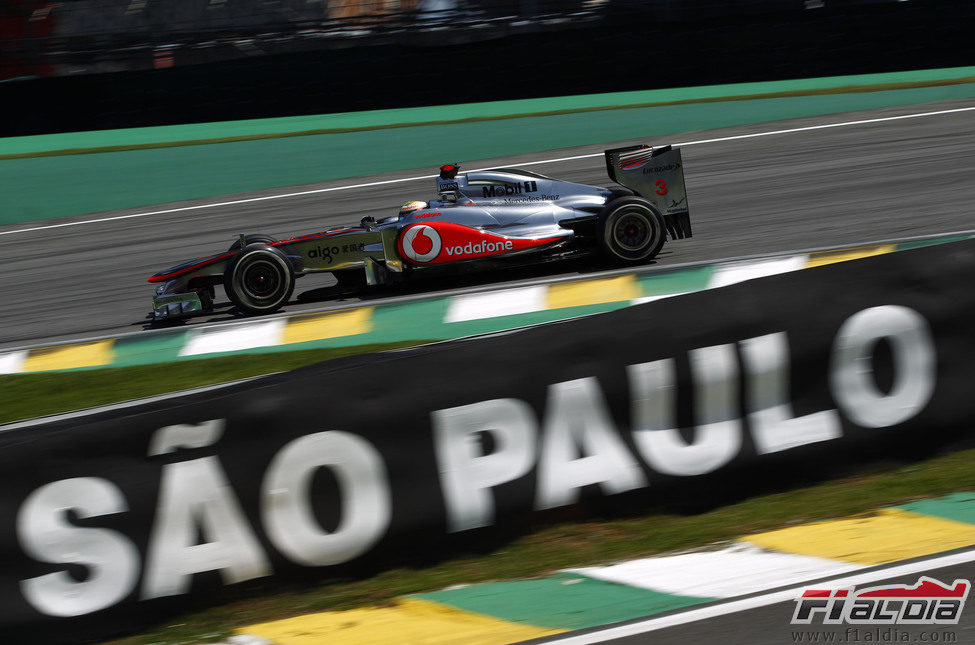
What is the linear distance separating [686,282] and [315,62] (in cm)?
792

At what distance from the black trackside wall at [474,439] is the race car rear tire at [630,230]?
3.94 metres

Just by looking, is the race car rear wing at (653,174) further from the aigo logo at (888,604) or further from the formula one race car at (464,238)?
the aigo logo at (888,604)

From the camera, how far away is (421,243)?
8.75m

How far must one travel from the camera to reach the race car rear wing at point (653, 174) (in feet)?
30.1

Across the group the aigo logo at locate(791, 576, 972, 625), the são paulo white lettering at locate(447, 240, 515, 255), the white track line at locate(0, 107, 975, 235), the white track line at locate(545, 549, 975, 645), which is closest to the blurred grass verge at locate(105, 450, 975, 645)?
the white track line at locate(545, 549, 975, 645)

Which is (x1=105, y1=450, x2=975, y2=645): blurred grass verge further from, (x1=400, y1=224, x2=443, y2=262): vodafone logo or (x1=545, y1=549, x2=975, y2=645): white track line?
(x1=400, y1=224, x2=443, y2=262): vodafone logo

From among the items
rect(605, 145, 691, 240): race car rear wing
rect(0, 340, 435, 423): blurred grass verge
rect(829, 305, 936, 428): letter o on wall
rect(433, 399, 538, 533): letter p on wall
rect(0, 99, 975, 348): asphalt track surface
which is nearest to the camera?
rect(433, 399, 538, 533): letter p on wall

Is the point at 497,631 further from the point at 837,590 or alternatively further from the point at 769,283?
the point at 769,283

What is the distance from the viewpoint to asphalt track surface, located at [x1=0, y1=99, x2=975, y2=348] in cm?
981

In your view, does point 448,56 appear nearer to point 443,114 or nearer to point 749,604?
point 443,114

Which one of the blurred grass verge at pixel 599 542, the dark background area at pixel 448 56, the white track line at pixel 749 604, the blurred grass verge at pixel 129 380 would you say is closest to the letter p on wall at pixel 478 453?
the blurred grass verge at pixel 599 542

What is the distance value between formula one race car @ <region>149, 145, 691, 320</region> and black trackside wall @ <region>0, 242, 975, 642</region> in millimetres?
3859

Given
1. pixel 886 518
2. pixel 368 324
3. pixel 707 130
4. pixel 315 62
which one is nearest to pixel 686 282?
pixel 368 324

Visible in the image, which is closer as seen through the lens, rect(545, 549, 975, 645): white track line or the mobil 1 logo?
rect(545, 549, 975, 645): white track line
